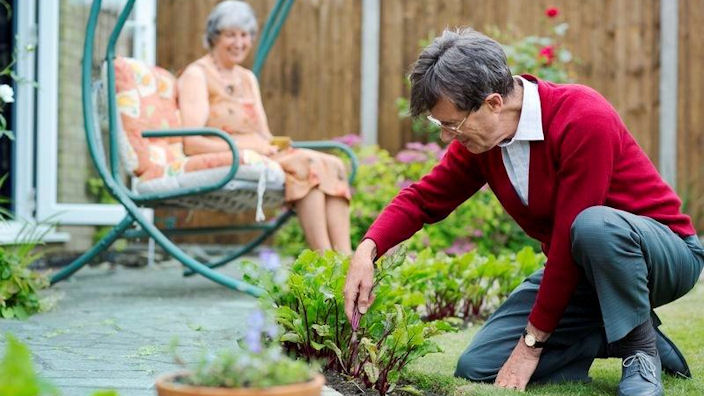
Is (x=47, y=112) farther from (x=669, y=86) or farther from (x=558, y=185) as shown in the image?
(x=669, y=86)

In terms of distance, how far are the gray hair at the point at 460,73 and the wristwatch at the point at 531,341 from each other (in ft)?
1.66

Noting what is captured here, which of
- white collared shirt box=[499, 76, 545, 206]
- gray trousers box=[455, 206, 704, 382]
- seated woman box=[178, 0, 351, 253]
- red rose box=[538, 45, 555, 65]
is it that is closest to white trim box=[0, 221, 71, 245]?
seated woman box=[178, 0, 351, 253]

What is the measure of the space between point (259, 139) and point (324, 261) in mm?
1904

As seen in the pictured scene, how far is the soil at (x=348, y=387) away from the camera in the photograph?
6.80ft

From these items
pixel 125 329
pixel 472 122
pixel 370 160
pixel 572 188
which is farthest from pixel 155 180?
pixel 572 188

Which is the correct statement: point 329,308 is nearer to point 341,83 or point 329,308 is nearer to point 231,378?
point 231,378

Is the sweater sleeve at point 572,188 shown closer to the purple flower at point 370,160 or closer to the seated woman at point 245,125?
the seated woman at point 245,125

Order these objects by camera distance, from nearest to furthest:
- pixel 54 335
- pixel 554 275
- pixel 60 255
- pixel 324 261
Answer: pixel 554 275, pixel 324 261, pixel 54 335, pixel 60 255

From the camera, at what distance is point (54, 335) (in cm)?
270

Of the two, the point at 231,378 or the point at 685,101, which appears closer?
the point at 231,378

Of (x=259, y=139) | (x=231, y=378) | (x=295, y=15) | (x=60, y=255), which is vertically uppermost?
(x=295, y=15)

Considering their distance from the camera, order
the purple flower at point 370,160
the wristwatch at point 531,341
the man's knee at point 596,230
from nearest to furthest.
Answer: the man's knee at point 596,230, the wristwatch at point 531,341, the purple flower at point 370,160

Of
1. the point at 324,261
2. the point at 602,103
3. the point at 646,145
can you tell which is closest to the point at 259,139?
the point at 324,261

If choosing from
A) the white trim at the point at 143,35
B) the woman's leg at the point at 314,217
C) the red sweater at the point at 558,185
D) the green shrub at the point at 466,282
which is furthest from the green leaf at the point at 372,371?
the white trim at the point at 143,35
